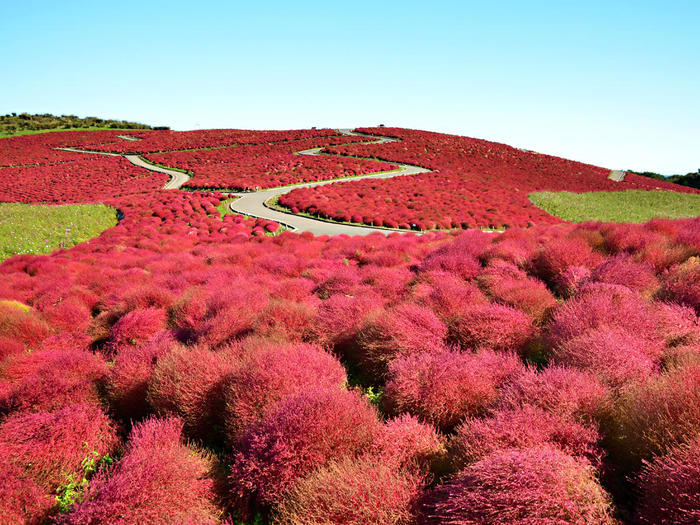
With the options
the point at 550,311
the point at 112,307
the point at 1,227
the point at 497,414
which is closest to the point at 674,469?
the point at 497,414

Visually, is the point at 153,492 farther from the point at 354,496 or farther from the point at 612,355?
the point at 612,355

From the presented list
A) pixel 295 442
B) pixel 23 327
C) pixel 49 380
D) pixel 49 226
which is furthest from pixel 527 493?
pixel 49 226

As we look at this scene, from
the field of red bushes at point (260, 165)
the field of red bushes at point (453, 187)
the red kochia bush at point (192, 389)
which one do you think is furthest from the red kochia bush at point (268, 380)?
the field of red bushes at point (260, 165)

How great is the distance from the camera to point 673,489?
8.29ft

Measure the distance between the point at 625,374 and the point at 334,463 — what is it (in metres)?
3.24

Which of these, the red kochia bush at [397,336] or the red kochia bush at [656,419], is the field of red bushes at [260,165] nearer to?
the red kochia bush at [397,336]

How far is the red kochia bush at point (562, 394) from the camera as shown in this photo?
352cm

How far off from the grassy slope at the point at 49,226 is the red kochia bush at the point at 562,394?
982 inches

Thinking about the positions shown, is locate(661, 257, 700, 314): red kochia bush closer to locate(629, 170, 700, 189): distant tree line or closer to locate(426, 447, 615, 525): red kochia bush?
locate(426, 447, 615, 525): red kochia bush

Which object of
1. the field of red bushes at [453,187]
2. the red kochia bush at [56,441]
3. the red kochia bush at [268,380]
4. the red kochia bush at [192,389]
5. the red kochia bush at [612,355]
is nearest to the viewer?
the red kochia bush at [612,355]

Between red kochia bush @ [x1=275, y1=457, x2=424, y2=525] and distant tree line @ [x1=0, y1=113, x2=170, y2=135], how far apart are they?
330ft

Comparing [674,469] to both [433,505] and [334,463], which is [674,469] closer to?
[433,505]

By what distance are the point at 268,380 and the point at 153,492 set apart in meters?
1.55

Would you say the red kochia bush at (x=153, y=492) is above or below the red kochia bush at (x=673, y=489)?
below
